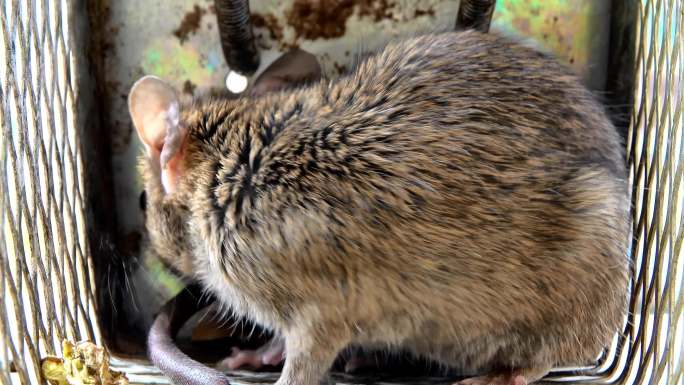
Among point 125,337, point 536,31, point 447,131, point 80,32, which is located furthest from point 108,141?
point 536,31

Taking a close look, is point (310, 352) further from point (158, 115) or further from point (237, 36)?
point (237, 36)

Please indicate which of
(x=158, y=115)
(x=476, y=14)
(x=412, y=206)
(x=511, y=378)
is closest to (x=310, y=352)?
(x=412, y=206)

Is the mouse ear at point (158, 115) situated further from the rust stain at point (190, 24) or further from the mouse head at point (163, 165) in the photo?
the rust stain at point (190, 24)

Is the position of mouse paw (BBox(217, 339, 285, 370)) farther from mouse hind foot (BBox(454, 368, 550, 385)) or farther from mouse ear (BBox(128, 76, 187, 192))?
mouse ear (BBox(128, 76, 187, 192))

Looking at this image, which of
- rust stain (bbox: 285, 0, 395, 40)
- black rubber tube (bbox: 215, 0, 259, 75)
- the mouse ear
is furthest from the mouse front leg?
rust stain (bbox: 285, 0, 395, 40)

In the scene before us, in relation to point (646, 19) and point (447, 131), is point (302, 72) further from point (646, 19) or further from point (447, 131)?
point (646, 19)

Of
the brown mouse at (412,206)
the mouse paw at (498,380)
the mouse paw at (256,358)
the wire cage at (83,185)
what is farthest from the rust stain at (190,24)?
the mouse paw at (498,380)
